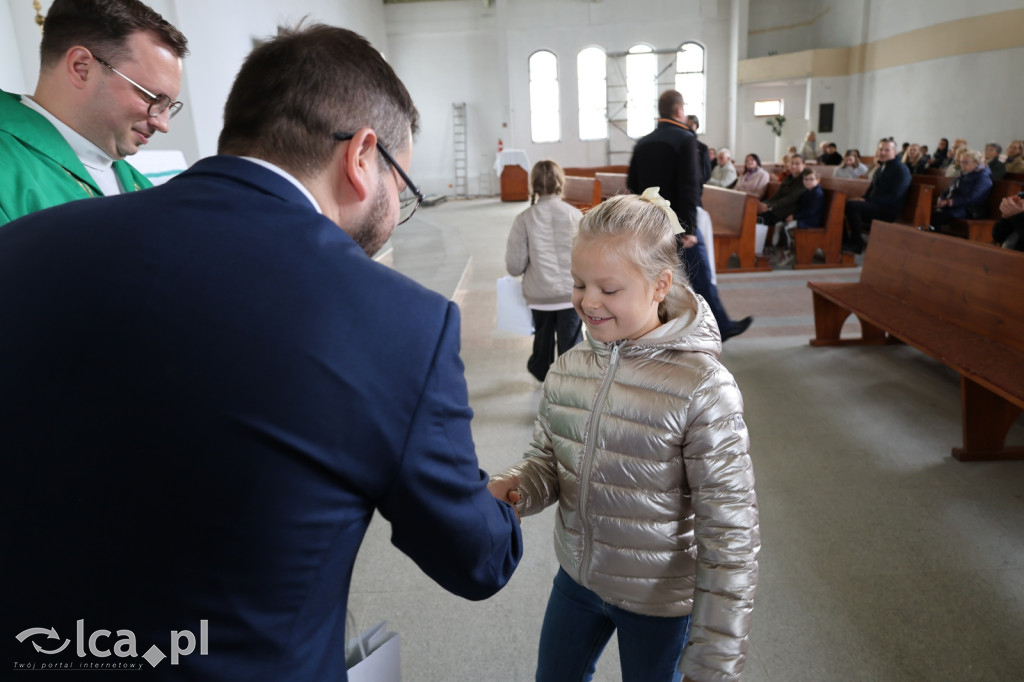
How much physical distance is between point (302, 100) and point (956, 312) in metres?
4.20

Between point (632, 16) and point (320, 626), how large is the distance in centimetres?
2096

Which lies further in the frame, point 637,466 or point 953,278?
point 953,278

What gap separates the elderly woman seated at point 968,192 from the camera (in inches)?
314

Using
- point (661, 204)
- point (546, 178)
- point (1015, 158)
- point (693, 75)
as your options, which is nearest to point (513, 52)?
point (693, 75)

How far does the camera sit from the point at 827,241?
8.32 m

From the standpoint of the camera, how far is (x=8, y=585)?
2.42 feet

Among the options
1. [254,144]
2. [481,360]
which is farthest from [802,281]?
[254,144]

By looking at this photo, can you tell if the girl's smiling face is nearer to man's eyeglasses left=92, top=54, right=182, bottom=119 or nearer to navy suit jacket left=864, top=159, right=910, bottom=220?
man's eyeglasses left=92, top=54, right=182, bottom=119

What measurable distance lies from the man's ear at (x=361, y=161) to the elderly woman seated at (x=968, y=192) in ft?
29.4

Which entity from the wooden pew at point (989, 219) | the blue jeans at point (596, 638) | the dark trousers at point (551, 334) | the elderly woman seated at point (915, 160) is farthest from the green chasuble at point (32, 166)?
the elderly woman seated at point (915, 160)

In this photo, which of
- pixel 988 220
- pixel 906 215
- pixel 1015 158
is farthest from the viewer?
pixel 1015 158

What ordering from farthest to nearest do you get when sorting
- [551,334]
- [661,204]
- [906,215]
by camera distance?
[906,215] < [551,334] < [661,204]

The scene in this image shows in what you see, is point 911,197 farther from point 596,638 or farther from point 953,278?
point 596,638

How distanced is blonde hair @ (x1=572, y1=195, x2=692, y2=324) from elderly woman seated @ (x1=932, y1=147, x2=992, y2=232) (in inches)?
324
